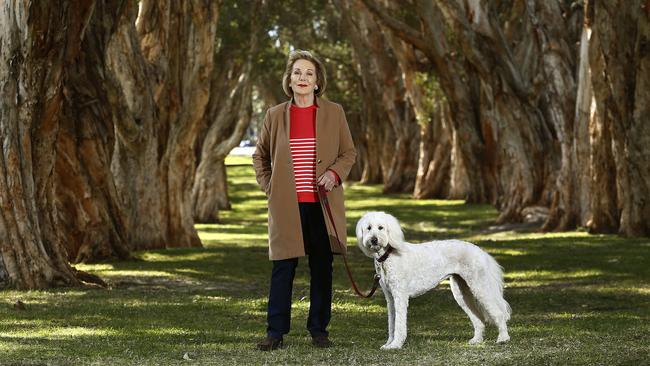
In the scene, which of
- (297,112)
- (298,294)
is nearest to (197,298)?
(298,294)

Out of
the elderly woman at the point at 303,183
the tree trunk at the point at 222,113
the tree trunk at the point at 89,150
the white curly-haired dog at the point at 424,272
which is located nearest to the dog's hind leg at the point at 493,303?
the white curly-haired dog at the point at 424,272

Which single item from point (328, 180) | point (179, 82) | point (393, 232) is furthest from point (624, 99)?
point (393, 232)

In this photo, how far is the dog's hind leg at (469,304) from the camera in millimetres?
10156

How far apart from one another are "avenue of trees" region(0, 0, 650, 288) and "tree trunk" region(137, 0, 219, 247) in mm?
31

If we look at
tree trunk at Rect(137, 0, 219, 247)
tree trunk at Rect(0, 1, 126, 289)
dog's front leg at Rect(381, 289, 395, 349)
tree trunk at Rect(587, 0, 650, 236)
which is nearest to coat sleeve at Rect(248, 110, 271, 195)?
dog's front leg at Rect(381, 289, 395, 349)

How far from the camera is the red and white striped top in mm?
9781

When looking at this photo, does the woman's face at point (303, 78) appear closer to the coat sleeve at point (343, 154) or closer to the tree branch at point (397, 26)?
the coat sleeve at point (343, 154)

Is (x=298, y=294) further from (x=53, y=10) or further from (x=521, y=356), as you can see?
(x=521, y=356)

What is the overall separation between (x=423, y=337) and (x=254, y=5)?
2548cm

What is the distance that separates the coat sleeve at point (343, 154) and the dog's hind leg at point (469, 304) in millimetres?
1170

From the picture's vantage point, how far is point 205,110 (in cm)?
2875

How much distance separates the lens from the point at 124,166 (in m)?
24.4

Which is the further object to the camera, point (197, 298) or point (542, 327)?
point (197, 298)

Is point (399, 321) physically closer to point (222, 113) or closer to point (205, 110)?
point (205, 110)
